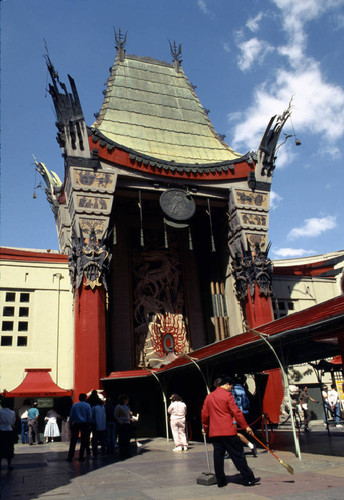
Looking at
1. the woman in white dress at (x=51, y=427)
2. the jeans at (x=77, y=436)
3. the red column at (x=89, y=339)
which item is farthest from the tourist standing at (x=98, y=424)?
the woman in white dress at (x=51, y=427)

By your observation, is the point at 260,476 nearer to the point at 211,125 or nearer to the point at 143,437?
the point at 143,437

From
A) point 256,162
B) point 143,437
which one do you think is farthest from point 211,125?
point 143,437

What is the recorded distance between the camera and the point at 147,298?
2716cm

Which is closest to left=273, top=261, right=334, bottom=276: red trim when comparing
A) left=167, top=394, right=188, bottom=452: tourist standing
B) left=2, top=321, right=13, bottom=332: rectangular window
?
left=2, top=321, right=13, bottom=332: rectangular window

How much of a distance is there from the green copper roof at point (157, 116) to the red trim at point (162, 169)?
1.89 m

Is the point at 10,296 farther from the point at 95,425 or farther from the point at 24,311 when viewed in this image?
the point at 95,425

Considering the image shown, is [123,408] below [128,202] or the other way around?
below

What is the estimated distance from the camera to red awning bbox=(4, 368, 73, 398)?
67.8 ft

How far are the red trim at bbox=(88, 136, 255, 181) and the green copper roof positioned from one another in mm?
1892

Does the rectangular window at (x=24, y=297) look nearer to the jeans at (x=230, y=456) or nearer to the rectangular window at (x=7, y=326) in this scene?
the rectangular window at (x=7, y=326)

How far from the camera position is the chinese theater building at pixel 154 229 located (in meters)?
23.1

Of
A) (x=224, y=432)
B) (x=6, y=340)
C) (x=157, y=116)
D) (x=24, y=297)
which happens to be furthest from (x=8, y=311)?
(x=224, y=432)

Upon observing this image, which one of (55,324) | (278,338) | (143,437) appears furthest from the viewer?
(55,324)

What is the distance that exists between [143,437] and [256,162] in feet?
57.9
